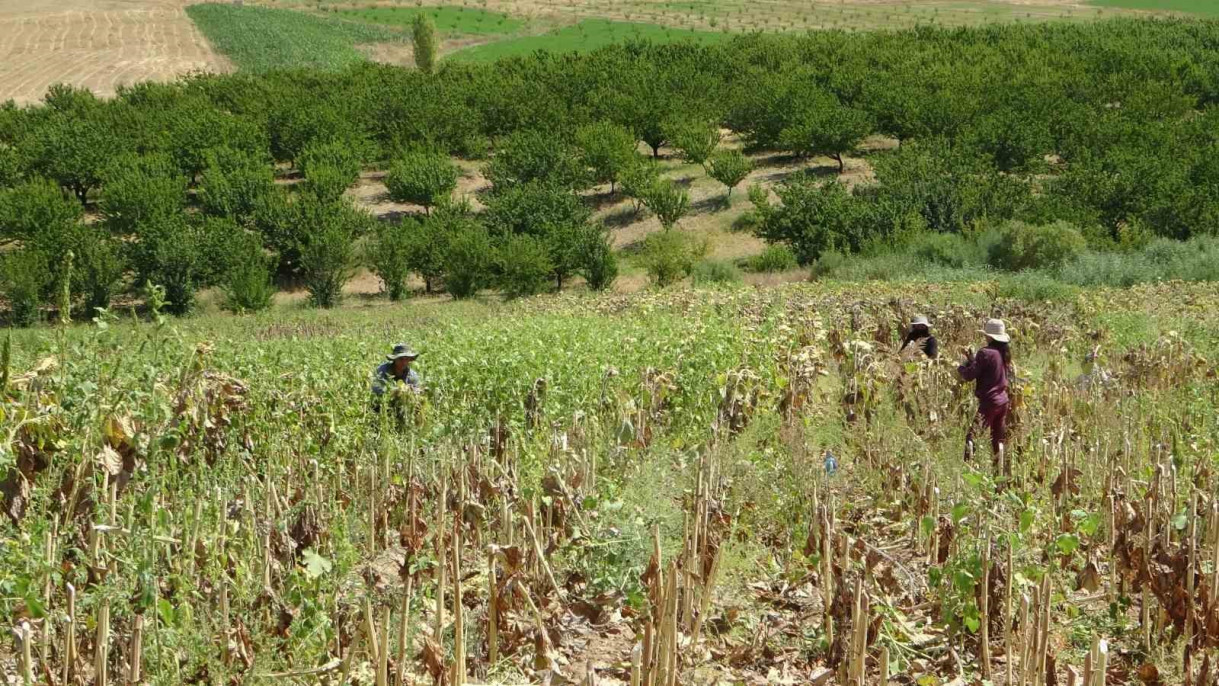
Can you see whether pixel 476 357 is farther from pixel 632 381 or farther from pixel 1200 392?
pixel 1200 392

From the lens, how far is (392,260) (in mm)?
29734

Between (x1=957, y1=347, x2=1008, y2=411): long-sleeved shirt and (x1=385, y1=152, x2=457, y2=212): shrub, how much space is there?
28787mm

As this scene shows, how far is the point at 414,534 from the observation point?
18.2 ft

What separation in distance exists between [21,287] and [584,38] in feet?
162

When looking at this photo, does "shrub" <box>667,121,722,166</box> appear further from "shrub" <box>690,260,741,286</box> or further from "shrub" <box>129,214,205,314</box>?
"shrub" <box>129,214,205,314</box>

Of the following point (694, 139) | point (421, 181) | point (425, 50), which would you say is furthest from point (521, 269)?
point (425, 50)

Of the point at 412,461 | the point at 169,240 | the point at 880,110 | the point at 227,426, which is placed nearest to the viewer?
the point at 412,461

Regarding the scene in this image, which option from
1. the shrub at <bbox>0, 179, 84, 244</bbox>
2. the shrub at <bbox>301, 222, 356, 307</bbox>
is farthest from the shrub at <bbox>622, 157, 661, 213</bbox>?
the shrub at <bbox>0, 179, 84, 244</bbox>

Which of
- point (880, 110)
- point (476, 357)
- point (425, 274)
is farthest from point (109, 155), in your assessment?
point (476, 357)

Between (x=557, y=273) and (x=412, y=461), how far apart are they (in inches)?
995

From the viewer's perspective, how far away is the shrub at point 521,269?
29.4m

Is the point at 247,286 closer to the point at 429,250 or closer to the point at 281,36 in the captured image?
the point at 429,250

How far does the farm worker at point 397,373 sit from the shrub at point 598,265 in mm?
21735

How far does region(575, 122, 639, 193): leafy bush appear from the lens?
38219 mm
